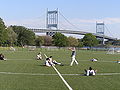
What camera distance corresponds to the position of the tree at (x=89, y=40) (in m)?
120

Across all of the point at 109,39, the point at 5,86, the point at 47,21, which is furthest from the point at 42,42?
the point at 5,86

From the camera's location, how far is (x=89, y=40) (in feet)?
398

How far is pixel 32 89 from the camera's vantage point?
10203 mm

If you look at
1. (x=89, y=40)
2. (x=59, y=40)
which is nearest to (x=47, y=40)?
(x=59, y=40)

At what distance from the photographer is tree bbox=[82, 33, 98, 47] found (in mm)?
120425

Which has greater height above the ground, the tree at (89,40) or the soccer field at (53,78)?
the soccer field at (53,78)

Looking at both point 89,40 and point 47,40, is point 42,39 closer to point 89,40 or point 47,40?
point 47,40

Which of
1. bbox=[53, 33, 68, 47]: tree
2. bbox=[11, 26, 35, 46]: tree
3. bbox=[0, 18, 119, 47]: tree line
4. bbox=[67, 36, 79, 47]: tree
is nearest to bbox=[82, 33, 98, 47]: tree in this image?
bbox=[0, 18, 119, 47]: tree line

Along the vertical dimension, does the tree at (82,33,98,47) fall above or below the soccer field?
below

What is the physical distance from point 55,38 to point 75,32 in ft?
39.9

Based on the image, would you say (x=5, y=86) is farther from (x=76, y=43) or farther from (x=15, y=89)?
(x=76, y=43)

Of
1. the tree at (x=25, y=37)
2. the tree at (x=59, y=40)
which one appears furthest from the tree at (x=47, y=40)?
the tree at (x=59, y=40)

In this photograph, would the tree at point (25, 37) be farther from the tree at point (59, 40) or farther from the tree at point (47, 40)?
the tree at point (59, 40)

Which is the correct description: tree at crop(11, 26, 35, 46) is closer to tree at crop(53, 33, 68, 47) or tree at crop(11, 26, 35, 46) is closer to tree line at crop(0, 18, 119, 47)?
tree line at crop(0, 18, 119, 47)
